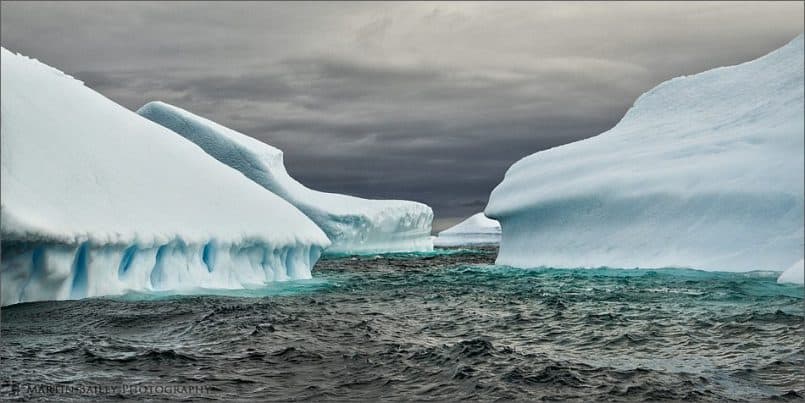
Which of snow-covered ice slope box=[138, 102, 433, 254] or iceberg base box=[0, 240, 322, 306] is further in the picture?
snow-covered ice slope box=[138, 102, 433, 254]

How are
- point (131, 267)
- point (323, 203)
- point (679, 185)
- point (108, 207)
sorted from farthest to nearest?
point (323, 203) < point (679, 185) < point (131, 267) < point (108, 207)

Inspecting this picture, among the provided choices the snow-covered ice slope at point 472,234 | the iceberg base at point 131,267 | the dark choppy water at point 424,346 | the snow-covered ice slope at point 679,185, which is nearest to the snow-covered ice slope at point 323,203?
the iceberg base at point 131,267

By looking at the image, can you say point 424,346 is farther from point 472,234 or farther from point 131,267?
point 472,234

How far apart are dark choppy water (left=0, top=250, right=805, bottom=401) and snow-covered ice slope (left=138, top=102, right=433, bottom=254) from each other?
15.0m

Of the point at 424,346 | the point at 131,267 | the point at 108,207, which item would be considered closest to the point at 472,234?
the point at 131,267

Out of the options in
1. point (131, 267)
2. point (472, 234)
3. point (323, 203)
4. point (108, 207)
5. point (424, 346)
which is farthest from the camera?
point (472, 234)

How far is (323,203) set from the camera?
3753 centimetres

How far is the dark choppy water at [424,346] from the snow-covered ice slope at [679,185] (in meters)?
1.01

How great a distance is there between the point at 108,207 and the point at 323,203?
23858 mm

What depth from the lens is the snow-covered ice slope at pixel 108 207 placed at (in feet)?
39.1

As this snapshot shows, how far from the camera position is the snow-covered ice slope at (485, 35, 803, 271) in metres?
11.4

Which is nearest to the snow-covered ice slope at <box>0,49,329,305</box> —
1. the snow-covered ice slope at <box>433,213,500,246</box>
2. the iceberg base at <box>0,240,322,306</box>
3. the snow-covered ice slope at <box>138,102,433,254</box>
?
the iceberg base at <box>0,240,322,306</box>

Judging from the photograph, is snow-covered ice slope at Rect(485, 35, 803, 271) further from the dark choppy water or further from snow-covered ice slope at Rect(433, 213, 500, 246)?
snow-covered ice slope at Rect(433, 213, 500, 246)

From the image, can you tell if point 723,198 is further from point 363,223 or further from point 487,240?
point 487,240
